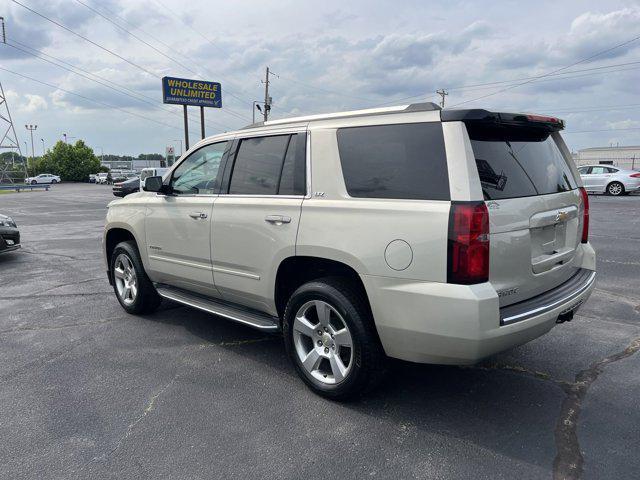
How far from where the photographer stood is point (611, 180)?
23.4 m

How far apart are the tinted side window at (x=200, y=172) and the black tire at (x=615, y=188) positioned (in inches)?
947

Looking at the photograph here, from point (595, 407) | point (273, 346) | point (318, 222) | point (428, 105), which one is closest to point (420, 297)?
point (318, 222)

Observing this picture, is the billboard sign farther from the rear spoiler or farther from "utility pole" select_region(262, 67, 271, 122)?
the rear spoiler

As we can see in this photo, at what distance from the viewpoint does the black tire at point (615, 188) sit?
23227 mm

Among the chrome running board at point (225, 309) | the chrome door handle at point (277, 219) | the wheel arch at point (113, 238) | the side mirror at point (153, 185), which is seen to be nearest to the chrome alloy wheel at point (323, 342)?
the chrome running board at point (225, 309)


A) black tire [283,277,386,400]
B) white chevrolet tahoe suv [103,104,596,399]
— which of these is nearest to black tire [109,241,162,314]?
white chevrolet tahoe suv [103,104,596,399]

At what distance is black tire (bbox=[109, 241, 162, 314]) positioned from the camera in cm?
523

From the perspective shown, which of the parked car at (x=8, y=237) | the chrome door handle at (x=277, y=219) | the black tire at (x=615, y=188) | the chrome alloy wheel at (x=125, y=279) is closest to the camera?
the chrome door handle at (x=277, y=219)

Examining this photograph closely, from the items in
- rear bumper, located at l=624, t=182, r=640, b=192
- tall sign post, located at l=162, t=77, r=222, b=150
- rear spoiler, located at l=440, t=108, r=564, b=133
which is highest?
tall sign post, located at l=162, t=77, r=222, b=150

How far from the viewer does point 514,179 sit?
10.2ft

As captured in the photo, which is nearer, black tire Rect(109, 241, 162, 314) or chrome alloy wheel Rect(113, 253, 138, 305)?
black tire Rect(109, 241, 162, 314)

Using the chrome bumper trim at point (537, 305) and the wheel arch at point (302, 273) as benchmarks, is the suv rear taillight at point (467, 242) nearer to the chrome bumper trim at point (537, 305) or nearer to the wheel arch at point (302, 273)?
the chrome bumper trim at point (537, 305)

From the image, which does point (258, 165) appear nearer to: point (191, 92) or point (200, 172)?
point (200, 172)

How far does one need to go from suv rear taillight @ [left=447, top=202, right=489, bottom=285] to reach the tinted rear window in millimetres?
191
